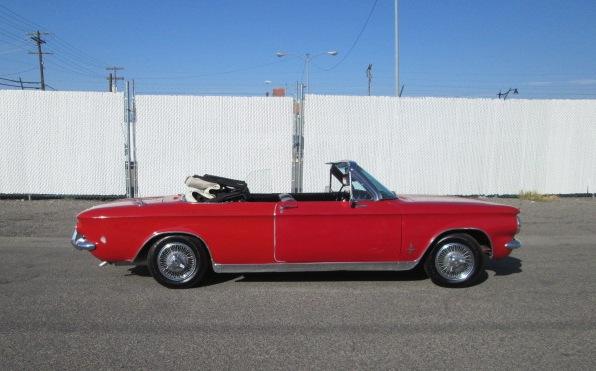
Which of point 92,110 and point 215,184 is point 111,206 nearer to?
point 215,184

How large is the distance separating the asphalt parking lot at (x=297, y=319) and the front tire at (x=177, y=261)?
0.53 ft

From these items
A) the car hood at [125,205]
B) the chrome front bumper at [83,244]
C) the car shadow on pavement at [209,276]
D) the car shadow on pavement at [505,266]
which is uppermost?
the car hood at [125,205]

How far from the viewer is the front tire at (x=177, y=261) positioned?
5133mm

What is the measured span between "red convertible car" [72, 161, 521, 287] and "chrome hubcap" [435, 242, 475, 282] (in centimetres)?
1

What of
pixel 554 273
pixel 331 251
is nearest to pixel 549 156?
pixel 554 273

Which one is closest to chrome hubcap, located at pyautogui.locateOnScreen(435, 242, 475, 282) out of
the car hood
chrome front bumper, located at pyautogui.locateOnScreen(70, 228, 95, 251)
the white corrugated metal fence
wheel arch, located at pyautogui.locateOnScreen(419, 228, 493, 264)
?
wheel arch, located at pyautogui.locateOnScreen(419, 228, 493, 264)

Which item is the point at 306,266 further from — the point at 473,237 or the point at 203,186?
the point at 473,237

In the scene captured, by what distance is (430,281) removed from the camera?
5.50 meters

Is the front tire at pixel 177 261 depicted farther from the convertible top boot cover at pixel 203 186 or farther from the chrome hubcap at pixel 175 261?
the convertible top boot cover at pixel 203 186

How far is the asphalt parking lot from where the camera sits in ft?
11.5

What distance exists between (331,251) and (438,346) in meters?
1.66

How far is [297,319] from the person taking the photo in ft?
14.1

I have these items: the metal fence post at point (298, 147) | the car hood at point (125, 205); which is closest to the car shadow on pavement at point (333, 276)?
the car hood at point (125, 205)

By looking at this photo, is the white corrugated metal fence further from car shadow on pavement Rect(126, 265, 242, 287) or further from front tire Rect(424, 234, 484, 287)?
front tire Rect(424, 234, 484, 287)
